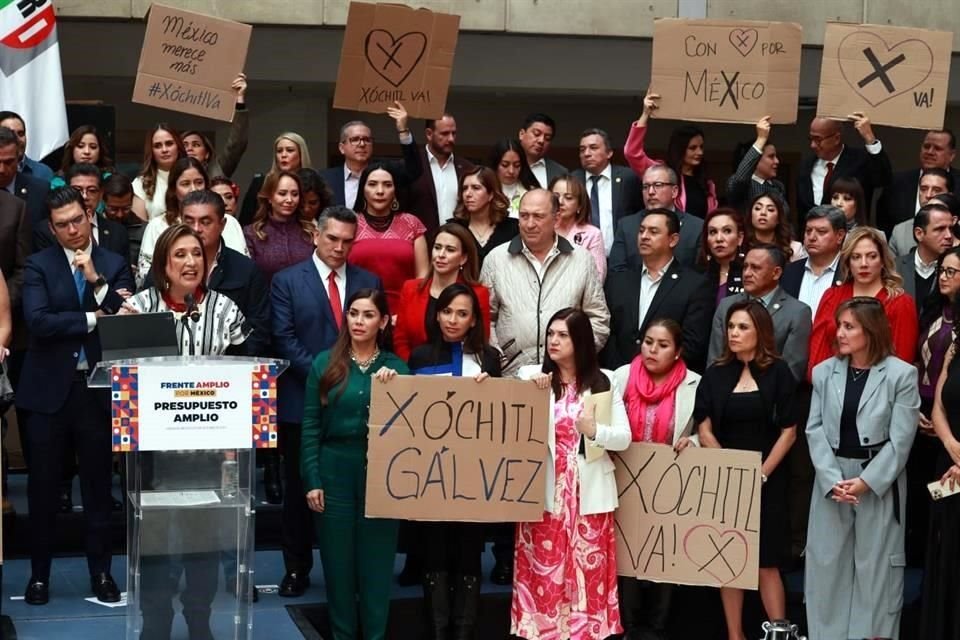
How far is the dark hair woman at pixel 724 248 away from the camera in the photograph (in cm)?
805

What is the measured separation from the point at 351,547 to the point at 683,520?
159 centimetres

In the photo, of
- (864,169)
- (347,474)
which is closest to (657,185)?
(864,169)

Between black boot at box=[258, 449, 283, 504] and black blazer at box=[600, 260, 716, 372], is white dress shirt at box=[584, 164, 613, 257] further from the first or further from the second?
black boot at box=[258, 449, 283, 504]

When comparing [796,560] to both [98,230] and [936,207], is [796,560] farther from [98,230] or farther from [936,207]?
[98,230]

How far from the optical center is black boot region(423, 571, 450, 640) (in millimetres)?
7289

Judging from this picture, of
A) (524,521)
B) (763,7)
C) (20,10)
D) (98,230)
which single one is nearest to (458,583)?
(524,521)

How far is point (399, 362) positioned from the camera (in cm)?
716

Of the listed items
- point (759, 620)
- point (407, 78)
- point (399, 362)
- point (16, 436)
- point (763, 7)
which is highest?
point (763, 7)

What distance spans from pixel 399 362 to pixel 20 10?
3951 mm

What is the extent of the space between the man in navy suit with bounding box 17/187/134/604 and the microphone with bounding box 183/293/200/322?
1.66 feet

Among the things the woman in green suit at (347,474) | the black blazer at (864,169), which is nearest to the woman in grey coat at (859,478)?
the woman in green suit at (347,474)

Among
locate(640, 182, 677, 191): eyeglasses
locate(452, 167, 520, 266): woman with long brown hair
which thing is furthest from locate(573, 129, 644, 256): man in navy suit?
locate(452, 167, 520, 266): woman with long brown hair

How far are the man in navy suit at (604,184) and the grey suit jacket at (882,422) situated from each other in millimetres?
2087

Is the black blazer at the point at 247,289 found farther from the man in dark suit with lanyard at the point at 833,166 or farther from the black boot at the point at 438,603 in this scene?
the man in dark suit with lanyard at the point at 833,166
